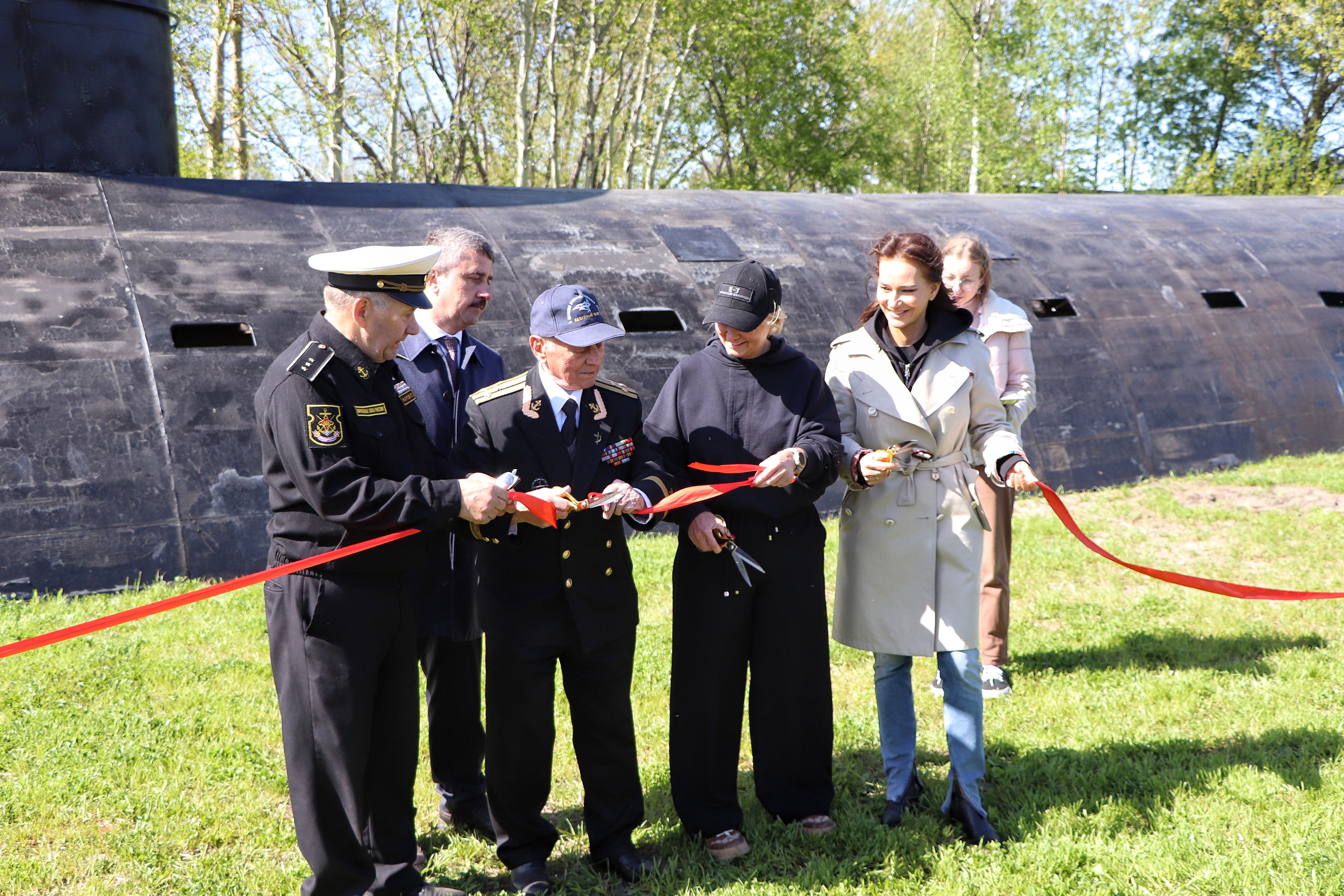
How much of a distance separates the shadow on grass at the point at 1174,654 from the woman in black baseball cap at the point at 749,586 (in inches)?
84.9

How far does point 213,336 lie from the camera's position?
6.82 metres

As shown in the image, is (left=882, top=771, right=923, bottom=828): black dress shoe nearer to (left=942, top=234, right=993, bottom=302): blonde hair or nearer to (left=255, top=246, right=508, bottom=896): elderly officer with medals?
(left=255, top=246, right=508, bottom=896): elderly officer with medals

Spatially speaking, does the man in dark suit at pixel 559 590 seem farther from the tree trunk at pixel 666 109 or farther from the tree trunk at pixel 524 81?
the tree trunk at pixel 666 109

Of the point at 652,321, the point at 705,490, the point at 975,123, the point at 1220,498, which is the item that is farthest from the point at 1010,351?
the point at 975,123

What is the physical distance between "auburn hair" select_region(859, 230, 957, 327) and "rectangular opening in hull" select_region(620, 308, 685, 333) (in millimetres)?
4410

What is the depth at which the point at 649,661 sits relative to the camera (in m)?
5.53

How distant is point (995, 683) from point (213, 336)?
17.7 feet

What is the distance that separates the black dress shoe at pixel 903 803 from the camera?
383 centimetres

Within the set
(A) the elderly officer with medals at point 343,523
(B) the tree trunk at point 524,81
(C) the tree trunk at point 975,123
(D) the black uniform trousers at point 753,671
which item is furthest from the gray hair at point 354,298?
(C) the tree trunk at point 975,123

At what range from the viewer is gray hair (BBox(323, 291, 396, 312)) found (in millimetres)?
3113

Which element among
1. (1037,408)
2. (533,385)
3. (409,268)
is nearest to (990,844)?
(533,385)

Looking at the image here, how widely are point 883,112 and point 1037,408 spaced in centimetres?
2578

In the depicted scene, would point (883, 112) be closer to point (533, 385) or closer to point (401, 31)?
point (401, 31)

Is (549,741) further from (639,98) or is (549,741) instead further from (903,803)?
(639,98)
